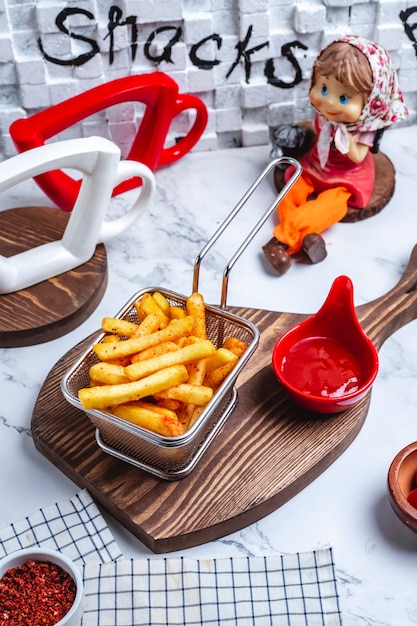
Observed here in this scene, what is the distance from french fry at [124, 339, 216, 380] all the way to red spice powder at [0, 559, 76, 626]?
28cm

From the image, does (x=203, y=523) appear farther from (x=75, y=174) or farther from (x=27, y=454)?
(x=75, y=174)

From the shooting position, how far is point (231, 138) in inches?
75.5

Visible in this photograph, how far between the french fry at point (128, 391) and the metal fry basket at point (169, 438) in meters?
0.04

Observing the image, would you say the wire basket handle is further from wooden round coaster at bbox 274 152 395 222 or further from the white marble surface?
wooden round coaster at bbox 274 152 395 222

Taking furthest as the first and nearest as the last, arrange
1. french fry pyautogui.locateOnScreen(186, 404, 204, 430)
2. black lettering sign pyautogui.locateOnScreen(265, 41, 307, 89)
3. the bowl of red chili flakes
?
1. black lettering sign pyautogui.locateOnScreen(265, 41, 307, 89)
2. french fry pyautogui.locateOnScreen(186, 404, 204, 430)
3. the bowl of red chili flakes

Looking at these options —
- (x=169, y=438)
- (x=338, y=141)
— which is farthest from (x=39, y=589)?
(x=338, y=141)

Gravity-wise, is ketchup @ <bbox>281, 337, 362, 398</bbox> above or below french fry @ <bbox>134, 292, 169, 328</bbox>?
below

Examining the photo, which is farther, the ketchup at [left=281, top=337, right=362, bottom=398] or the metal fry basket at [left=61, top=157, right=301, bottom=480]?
the ketchup at [left=281, top=337, right=362, bottom=398]

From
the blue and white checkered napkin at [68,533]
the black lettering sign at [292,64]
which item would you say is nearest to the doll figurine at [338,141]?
the black lettering sign at [292,64]

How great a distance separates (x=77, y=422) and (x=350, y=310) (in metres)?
0.49

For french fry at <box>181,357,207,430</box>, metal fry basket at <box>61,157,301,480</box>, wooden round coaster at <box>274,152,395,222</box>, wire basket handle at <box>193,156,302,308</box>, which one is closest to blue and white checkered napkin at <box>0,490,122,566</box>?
metal fry basket at <box>61,157,301,480</box>

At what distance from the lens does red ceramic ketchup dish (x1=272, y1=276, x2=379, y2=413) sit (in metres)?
1.29

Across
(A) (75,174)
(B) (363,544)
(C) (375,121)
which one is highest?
(C) (375,121)

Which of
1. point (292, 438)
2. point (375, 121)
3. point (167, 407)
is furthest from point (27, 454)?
point (375, 121)
